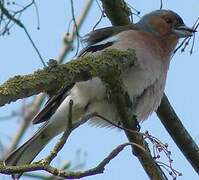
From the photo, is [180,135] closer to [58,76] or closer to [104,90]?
[104,90]

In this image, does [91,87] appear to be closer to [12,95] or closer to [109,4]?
[109,4]

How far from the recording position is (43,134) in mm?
4996

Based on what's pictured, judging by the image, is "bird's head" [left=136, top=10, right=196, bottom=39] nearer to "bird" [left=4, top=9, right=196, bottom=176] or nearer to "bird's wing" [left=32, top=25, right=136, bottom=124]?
"bird" [left=4, top=9, right=196, bottom=176]

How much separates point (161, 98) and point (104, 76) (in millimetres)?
1568

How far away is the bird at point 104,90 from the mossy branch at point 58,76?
1.15 m

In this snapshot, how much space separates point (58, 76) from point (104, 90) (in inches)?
67.4

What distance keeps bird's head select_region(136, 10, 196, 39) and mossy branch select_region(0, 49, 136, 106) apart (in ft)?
7.55

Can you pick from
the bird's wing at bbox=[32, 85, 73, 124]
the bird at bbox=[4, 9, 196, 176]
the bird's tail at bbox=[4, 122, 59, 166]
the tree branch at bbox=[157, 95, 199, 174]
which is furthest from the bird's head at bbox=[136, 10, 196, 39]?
the bird's tail at bbox=[4, 122, 59, 166]

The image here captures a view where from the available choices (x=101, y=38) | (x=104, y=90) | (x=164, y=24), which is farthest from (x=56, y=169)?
(x=164, y=24)

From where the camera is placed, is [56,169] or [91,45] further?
[91,45]

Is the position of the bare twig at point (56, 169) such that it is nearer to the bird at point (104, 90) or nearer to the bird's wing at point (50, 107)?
the bird at point (104, 90)

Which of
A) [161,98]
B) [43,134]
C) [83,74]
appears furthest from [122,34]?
[83,74]

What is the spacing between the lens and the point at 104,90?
472cm

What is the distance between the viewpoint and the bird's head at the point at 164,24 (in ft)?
19.2
